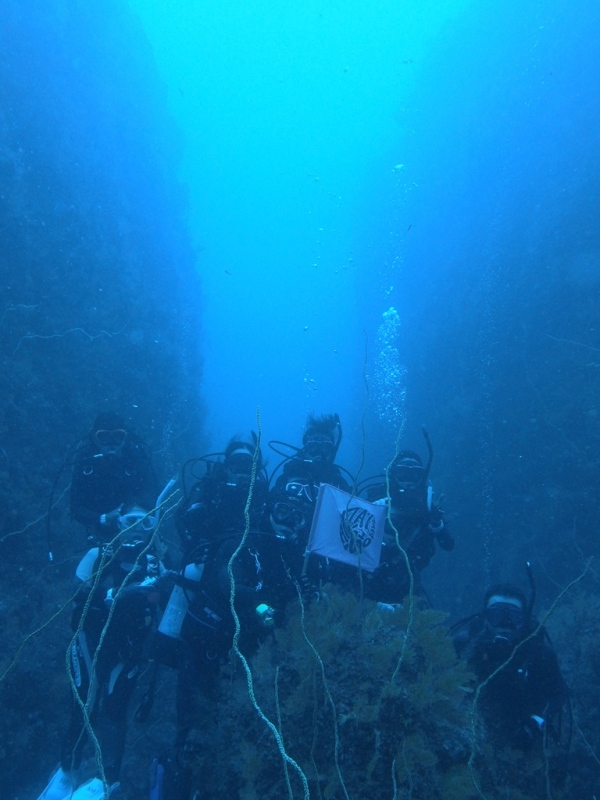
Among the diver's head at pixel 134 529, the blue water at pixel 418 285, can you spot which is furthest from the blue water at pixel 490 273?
the diver's head at pixel 134 529

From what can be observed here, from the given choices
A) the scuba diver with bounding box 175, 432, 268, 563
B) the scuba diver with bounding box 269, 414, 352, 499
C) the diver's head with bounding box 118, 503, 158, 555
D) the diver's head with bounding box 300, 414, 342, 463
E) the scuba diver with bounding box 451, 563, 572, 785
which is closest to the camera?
the scuba diver with bounding box 451, 563, 572, 785

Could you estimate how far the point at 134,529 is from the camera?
488 centimetres

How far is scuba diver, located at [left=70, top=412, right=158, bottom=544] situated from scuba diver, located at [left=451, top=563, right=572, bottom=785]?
4192 millimetres

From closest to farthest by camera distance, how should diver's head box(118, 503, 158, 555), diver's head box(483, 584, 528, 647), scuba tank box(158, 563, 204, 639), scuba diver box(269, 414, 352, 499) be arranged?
diver's head box(483, 584, 528, 647), scuba tank box(158, 563, 204, 639), diver's head box(118, 503, 158, 555), scuba diver box(269, 414, 352, 499)

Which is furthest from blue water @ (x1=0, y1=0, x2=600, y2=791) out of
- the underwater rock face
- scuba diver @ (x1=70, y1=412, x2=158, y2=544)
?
scuba diver @ (x1=70, y1=412, x2=158, y2=544)

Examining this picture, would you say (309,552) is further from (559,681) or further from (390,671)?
(559,681)

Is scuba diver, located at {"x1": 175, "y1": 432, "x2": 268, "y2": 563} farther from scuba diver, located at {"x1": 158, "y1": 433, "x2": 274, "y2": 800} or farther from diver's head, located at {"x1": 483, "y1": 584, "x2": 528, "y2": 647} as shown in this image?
diver's head, located at {"x1": 483, "y1": 584, "x2": 528, "y2": 647}

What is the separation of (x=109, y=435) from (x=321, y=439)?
3.25 metres

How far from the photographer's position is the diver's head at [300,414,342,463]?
683 cm

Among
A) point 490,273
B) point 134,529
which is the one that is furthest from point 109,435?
point 490,273

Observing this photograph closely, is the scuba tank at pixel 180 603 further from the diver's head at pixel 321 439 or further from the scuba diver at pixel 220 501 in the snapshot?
the diver's head at pixel 321 439

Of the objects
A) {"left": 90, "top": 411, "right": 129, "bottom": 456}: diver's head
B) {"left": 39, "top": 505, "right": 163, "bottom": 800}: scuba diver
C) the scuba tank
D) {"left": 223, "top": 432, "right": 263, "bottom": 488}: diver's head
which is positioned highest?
{"left": 90, "top": 411, "right": 129, "bottom": 456}: diver's head

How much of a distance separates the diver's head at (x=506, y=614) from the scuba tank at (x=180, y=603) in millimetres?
2904

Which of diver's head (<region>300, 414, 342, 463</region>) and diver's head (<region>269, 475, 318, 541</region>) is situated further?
diver's head (<region>300, 414, 342, 463</region>)
